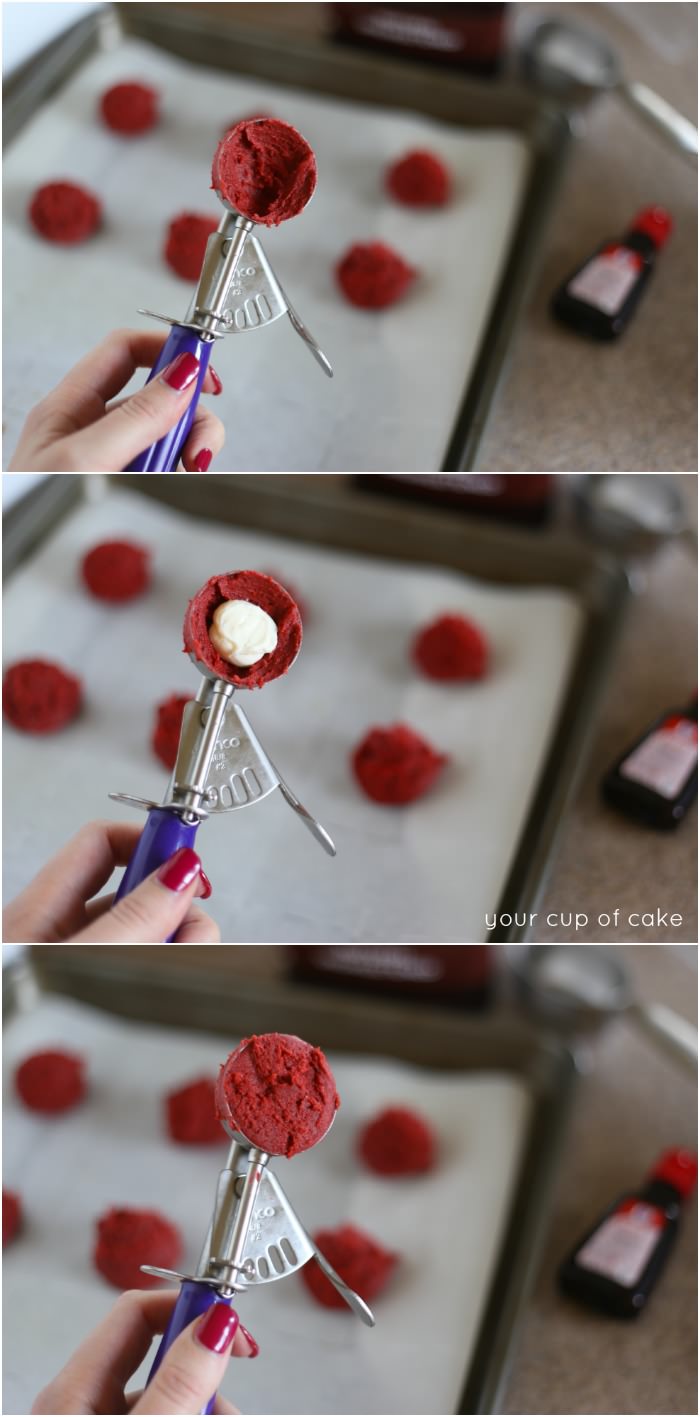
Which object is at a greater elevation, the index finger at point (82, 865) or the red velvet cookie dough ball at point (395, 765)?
the red velvet cookie dough ball at point (395, 765)

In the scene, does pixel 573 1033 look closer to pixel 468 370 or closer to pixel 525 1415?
pixel 525 1415

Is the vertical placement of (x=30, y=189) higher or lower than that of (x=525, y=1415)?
higher

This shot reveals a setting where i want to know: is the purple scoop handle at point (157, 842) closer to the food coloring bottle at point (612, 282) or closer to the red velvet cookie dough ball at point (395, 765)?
the red velvet cookie dough ball at point (395, 765)

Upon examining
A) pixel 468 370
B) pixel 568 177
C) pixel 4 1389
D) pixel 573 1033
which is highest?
pixel 568 177

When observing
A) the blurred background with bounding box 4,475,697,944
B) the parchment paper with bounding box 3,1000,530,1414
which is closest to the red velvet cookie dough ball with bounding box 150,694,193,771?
the blurred background with bounding box 4,475,697,944

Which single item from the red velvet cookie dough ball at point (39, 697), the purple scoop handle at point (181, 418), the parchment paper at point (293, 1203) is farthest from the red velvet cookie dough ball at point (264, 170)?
the parchment paper at point (293, 1203)

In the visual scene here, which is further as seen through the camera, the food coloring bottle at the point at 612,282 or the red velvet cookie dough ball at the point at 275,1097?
the food coloring bottle at the point at 612,282

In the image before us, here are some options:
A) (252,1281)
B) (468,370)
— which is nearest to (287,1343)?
(252,1281)

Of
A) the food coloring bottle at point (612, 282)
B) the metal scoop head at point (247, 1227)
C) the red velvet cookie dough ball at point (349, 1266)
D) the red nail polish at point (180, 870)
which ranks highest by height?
the food coloring bottle at point (612, 282)
